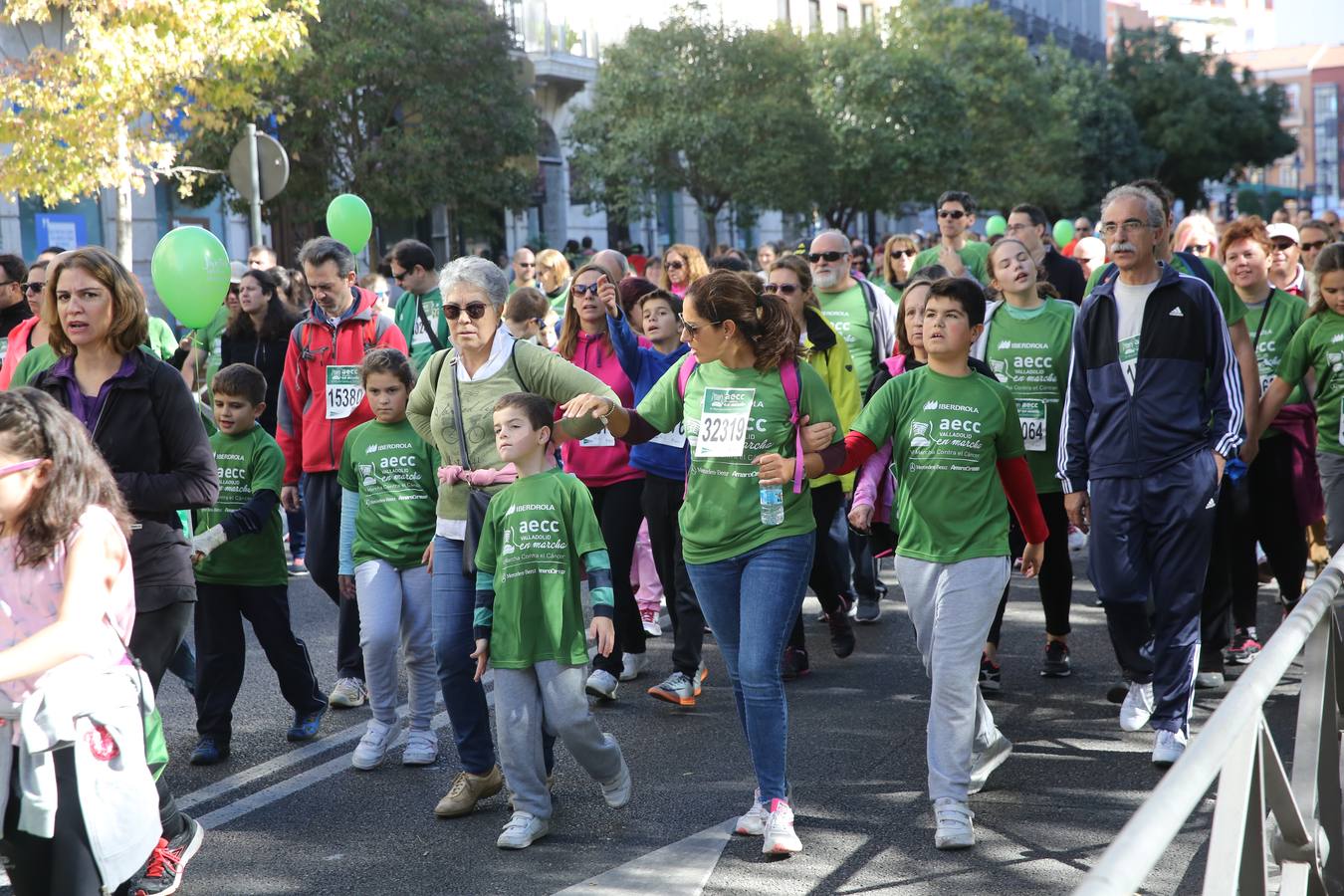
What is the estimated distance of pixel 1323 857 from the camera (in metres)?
3.64

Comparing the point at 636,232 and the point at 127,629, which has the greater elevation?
the point at 636,232

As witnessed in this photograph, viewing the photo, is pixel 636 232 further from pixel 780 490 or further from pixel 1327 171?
pixel 1327 171

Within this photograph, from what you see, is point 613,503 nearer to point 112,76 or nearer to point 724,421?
point 724,421

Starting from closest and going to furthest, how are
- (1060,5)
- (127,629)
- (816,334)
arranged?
(127,629) < (816,334) < (1060,5)

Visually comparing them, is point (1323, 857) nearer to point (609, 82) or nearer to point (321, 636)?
point (321, 636)

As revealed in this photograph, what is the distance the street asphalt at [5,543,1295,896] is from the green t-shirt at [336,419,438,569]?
853mm

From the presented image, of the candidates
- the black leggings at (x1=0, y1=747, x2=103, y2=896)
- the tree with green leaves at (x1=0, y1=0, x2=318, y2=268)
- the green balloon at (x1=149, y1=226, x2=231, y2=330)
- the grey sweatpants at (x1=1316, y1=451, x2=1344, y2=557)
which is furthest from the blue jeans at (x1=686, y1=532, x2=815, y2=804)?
the tree with green leaves at (x1=0, y1=0, x2=318, y2=268)

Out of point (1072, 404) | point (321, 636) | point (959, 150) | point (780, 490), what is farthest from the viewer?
point (959, 150)

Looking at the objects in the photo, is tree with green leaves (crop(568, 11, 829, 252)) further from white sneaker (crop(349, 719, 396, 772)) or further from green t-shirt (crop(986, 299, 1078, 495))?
white sneaker (crop(349, 719, 396, 772))

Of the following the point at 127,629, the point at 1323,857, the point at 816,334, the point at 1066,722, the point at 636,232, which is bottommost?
the point at 1066,722

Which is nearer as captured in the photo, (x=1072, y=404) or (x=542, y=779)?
(x=542, y=779)

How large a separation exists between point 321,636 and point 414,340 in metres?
1.73

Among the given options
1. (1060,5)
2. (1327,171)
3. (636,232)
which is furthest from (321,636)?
(1327,171)

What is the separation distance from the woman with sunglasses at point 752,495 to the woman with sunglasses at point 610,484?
6.36 ft
